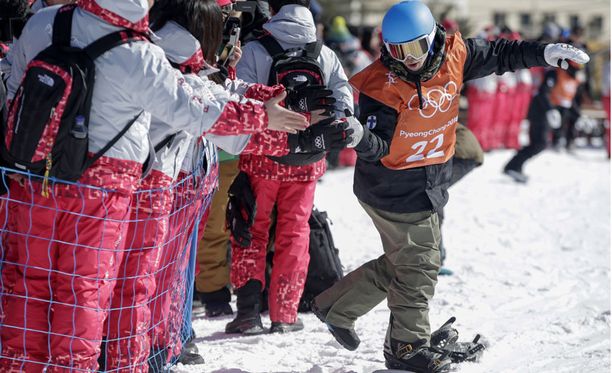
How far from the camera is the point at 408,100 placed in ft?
14.0

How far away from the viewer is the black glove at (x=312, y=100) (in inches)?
144

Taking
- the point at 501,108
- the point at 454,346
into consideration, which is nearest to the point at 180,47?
the point at 454,346

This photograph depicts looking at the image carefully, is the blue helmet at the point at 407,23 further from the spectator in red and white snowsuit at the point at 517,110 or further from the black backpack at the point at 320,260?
the spectator in red and white snowsuit at the point at 517,110

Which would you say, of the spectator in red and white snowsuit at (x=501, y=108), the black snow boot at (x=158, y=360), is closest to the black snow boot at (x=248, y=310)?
the black snow boot at (x=158, y=360)

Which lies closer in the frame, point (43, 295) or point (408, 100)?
point (43, 295)

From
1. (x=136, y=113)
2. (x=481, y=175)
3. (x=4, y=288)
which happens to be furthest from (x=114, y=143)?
(x=481, y=175)

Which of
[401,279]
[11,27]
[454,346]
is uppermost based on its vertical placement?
[11,27]

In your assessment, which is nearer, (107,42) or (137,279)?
(107,42)

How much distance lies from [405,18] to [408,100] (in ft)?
1.30

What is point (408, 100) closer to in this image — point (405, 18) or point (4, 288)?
point (405, 18)

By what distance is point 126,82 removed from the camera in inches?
123

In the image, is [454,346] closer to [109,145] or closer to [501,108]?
[109,145]

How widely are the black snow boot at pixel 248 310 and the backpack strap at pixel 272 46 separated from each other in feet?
4.30

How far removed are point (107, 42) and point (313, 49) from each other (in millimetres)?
1873
